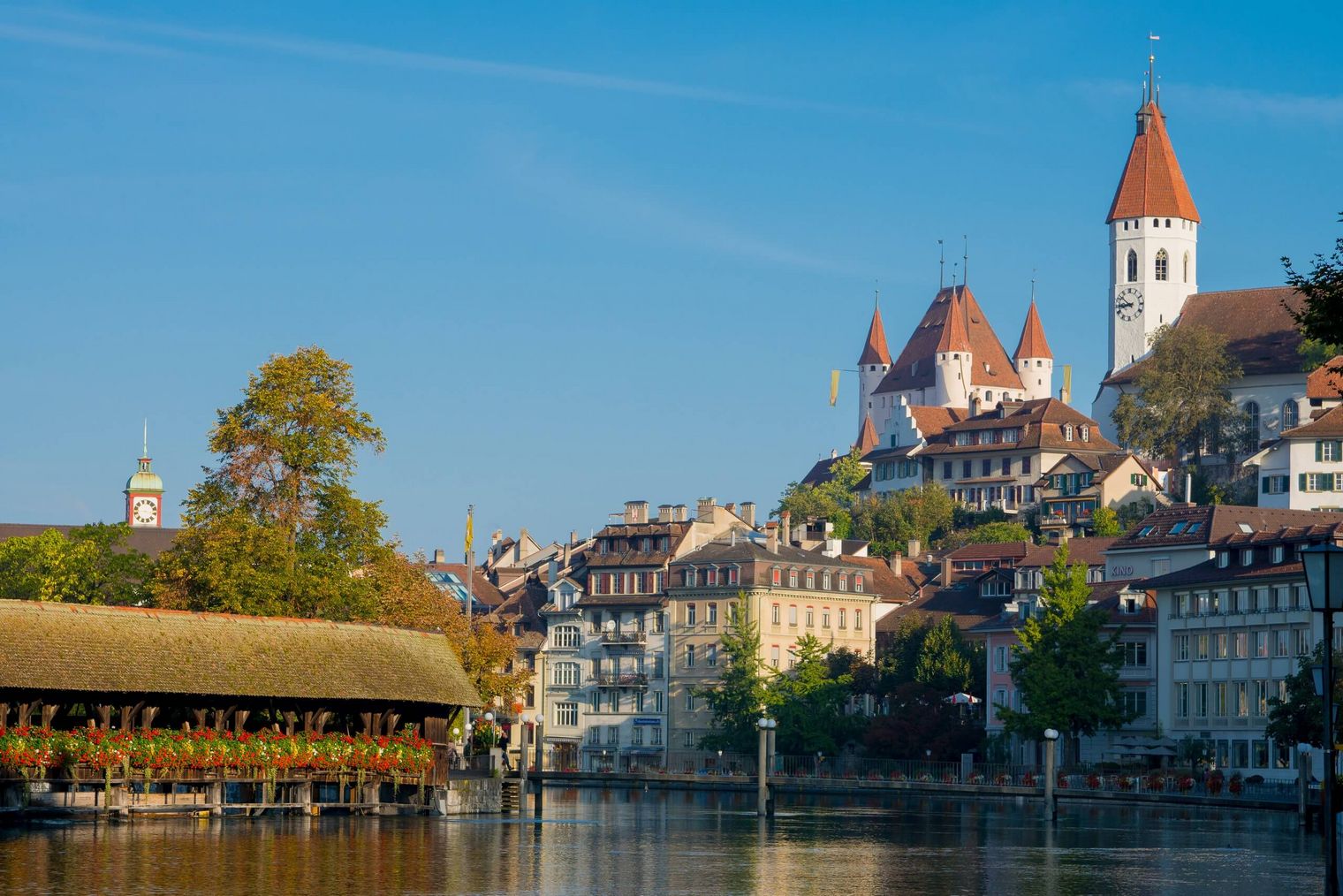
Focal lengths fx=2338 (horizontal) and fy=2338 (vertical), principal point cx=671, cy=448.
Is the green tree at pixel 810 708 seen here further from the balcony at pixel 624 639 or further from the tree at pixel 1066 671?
the tree at pixel 1066 671

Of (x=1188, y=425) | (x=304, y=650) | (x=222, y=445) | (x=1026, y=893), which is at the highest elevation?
(x=1188, y=425)

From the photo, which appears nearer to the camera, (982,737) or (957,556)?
(982,737)

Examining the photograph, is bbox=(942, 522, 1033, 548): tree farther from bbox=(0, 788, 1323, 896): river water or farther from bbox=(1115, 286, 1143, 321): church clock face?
bbox=(0, 788, 1323, 896): river water

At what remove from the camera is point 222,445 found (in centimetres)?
7738

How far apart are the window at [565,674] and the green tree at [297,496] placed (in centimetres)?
5358

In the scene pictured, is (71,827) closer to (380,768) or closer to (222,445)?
(380,768)

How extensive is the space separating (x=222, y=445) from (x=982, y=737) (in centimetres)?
4458

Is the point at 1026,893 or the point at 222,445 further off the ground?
the point at 222,445

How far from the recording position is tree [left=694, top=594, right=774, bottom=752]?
376ft

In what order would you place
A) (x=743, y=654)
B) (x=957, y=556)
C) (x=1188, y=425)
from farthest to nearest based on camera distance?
1. (x=1188, y=425)
2. (x=957, y=556)
3. (x=743, y=654)

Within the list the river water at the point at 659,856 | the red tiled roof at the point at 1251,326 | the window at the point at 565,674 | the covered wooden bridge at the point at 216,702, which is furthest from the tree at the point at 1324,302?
the red tiled roof at the point at 1251,326

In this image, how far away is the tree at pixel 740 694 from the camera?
115 meters

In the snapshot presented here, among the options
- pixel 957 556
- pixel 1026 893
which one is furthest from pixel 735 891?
pixel 957 556

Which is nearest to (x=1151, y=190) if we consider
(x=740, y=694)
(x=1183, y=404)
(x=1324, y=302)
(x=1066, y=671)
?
(x=1183, y=404)
